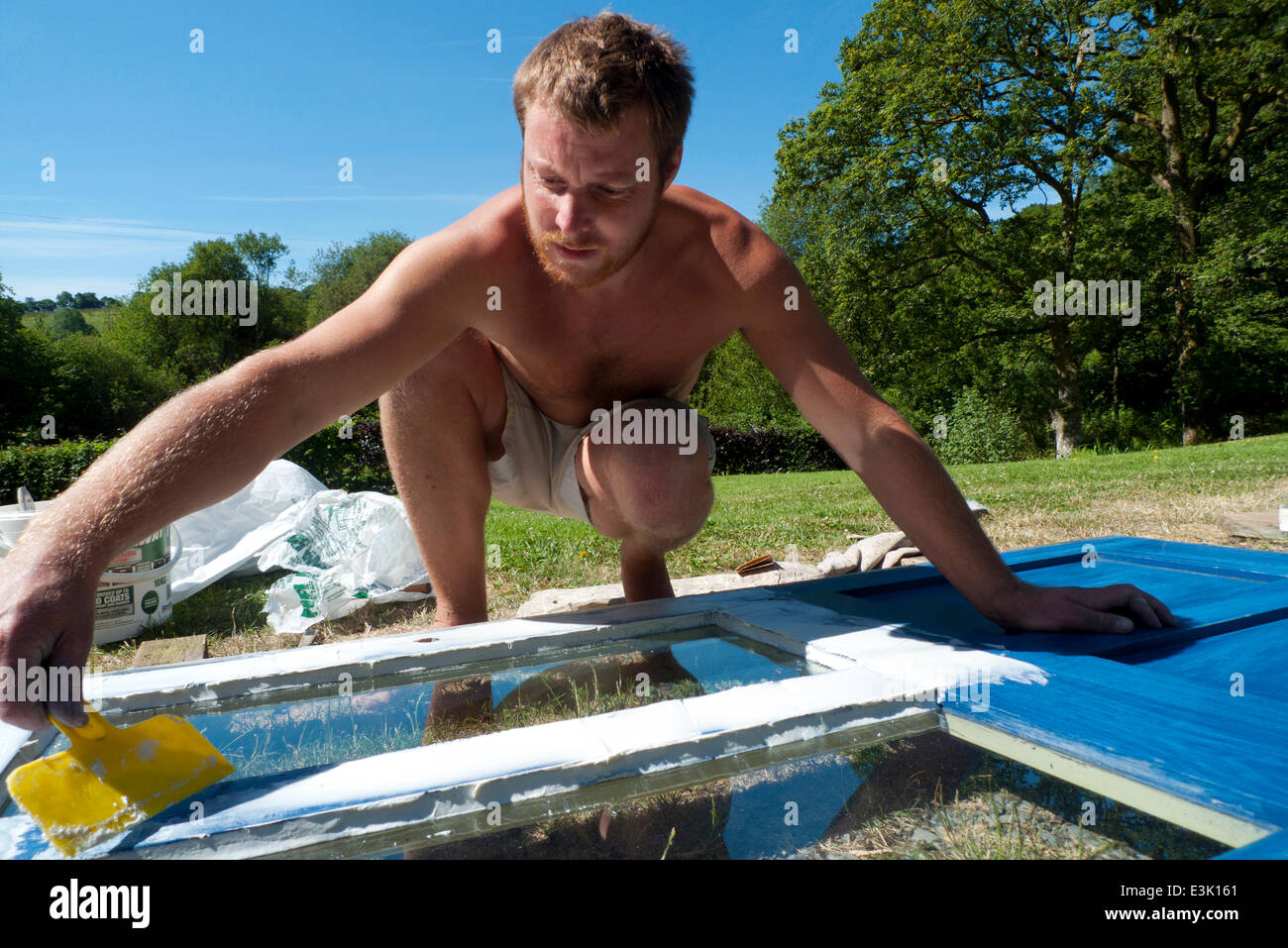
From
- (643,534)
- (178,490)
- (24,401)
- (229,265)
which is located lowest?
(643,534)

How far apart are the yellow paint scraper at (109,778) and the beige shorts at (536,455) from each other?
1.47 meters

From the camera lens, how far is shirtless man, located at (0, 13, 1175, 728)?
1.30 metres

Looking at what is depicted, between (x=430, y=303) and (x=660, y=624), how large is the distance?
3.13ft

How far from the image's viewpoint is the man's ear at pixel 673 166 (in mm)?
2057

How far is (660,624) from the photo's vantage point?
79.4 inches

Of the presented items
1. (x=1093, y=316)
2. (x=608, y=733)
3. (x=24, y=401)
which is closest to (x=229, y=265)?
(x=24, y=401)

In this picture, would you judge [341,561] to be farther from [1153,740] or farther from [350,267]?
[350,267]

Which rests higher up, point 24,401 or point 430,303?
point 24,401

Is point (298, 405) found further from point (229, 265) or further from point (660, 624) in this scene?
point (229, 265)

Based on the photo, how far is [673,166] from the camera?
2.09 metres
